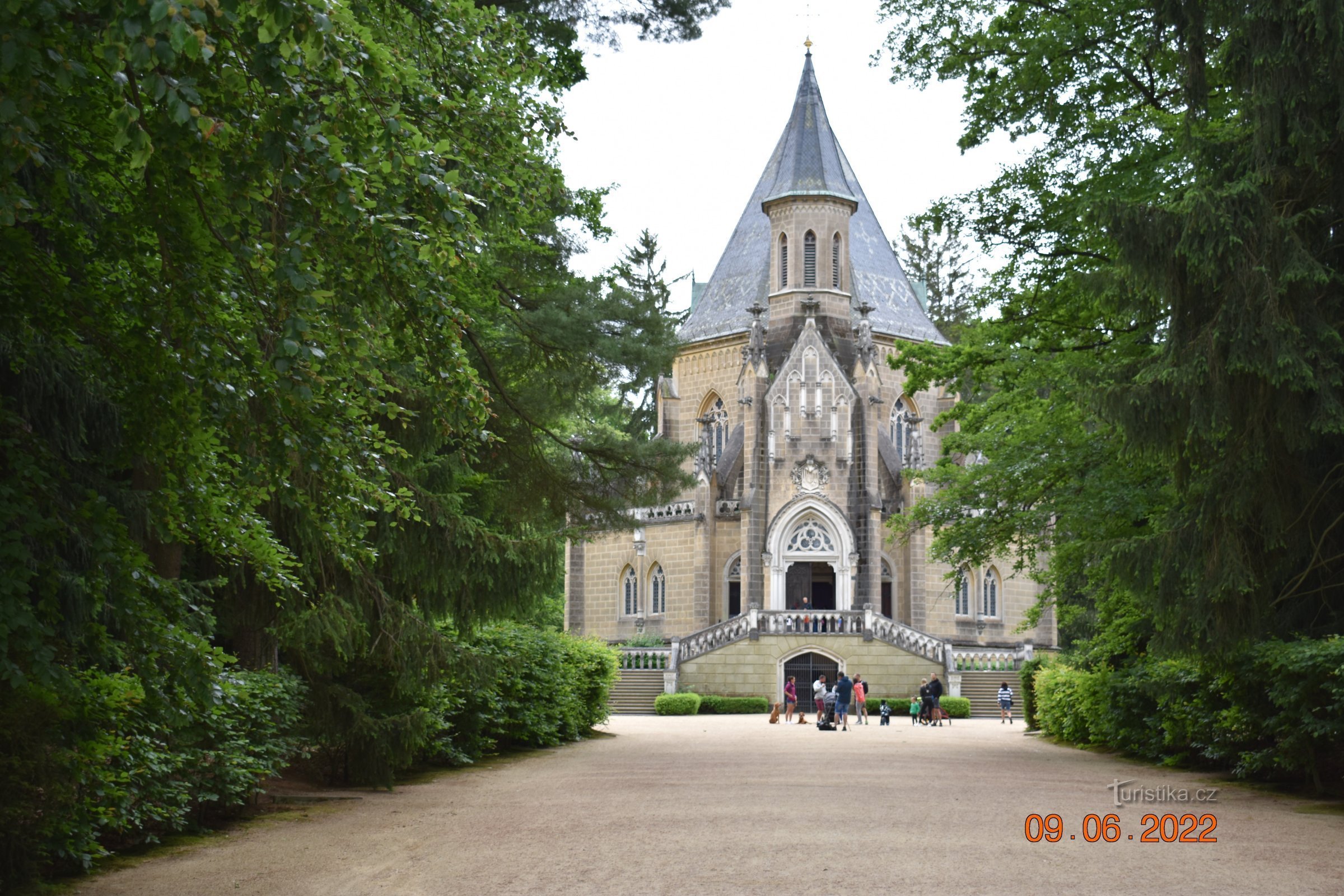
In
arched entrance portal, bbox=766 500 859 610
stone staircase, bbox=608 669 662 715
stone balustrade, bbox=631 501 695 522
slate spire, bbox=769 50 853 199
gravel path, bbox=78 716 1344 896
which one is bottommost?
gravel path, bbox=78 716 1344 896

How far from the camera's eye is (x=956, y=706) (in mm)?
31547

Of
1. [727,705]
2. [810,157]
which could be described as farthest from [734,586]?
[810,157]

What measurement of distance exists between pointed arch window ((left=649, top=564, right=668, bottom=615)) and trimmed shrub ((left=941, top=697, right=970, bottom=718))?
38.6ft

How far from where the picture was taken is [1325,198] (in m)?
12.1

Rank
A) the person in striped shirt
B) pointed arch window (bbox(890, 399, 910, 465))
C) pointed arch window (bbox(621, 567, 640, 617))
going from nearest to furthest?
the person in striped shirt < pointed arch window (bbox(621, 567, 640, 617)) < pointed arch window (bbox(890, 399, 910, 465))

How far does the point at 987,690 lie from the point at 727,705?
6678 mm

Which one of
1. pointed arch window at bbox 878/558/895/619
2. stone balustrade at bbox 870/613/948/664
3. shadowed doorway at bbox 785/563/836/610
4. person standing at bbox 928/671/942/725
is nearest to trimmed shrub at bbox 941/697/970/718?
stone balustrade at bbox 870/613/948/664

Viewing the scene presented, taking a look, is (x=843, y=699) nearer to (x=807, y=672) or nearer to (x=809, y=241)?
(x=807, y=672)

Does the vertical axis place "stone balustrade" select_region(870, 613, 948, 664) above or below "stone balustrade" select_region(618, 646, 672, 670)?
above

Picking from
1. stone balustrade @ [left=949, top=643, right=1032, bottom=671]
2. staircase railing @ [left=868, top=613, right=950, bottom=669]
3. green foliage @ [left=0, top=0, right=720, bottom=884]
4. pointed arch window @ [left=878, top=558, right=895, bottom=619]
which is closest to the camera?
green foliage @ [left=0, top=0, right=720, bottom=884]

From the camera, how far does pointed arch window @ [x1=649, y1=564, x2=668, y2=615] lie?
41875 millimetres

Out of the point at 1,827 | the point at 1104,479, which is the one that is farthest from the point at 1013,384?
the point at 1,827

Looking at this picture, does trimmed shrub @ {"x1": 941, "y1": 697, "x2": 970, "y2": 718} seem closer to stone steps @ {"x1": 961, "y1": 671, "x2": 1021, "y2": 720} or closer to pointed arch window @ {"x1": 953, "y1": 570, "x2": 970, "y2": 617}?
stone steps @ {"x1": 961, "y1": 671, "x2": 1021, "y2": 720}

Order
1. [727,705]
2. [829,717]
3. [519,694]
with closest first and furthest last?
[519,694] < [829,717] < [727,705]
